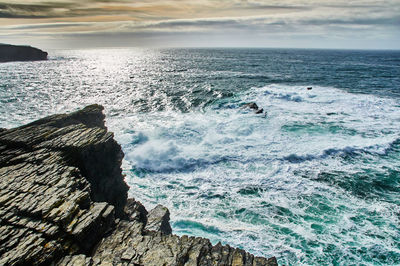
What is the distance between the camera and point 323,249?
37.4 ft

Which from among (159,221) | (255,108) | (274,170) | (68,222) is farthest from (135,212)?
(255,108)

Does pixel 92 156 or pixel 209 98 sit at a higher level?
pixel 92 156

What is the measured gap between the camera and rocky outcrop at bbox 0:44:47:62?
423ft

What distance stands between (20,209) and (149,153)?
45.0 ft

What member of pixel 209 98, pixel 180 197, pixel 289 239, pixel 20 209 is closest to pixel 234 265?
pixel 289 239

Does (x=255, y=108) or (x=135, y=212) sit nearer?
(x=135, y=212)

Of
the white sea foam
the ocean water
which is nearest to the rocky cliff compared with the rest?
the white sea foam

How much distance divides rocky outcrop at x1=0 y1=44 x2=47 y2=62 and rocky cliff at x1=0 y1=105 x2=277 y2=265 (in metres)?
159

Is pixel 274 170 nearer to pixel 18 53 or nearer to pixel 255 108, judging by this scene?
pixel 255 108

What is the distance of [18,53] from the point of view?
135 meters

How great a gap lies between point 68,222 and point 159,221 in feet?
16.2

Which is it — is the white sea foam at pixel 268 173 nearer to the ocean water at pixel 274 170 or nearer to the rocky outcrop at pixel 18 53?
the ocean water at pixel 274 170

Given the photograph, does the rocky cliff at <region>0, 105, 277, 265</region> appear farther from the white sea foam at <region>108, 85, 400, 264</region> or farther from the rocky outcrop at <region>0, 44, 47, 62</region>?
the rocky outcrop at <region>0, 44, 47, 62</region>

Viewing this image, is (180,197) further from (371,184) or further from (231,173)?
(371,184)
